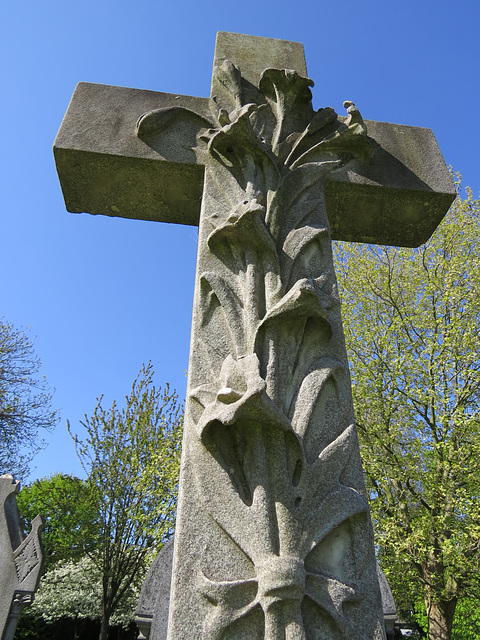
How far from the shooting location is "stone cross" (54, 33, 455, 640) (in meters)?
1.59

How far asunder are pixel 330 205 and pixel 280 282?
1081 mm

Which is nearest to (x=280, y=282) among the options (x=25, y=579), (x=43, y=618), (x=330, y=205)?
(x=330, y=205)

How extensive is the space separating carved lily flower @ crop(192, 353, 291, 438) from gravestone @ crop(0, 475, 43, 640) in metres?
5.93

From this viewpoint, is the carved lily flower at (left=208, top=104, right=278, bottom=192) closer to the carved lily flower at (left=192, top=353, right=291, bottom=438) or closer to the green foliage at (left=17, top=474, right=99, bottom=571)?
the carved lily flower at (left=192, top=353, right=291, bottom=438)

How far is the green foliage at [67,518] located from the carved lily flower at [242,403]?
1420 cm

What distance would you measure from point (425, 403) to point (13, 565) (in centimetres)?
957

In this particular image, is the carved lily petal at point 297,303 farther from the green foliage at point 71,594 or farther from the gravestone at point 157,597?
the green foliage at point 71,594

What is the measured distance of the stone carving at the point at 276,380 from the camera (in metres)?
1.57

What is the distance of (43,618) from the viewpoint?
20078 mm

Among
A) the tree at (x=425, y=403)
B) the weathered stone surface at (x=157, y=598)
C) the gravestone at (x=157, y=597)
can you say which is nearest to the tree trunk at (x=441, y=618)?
Result: the tree at (x=425, y=403)

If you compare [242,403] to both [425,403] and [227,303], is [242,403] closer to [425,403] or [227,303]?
[227,303]

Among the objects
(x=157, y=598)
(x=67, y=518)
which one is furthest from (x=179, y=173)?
Answer: (x=67, y=518)

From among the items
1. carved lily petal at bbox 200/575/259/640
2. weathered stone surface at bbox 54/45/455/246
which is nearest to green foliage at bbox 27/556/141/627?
weathered stone surface at bbox 54/45/455/246

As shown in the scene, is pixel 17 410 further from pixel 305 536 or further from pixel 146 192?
pixel 305 536
